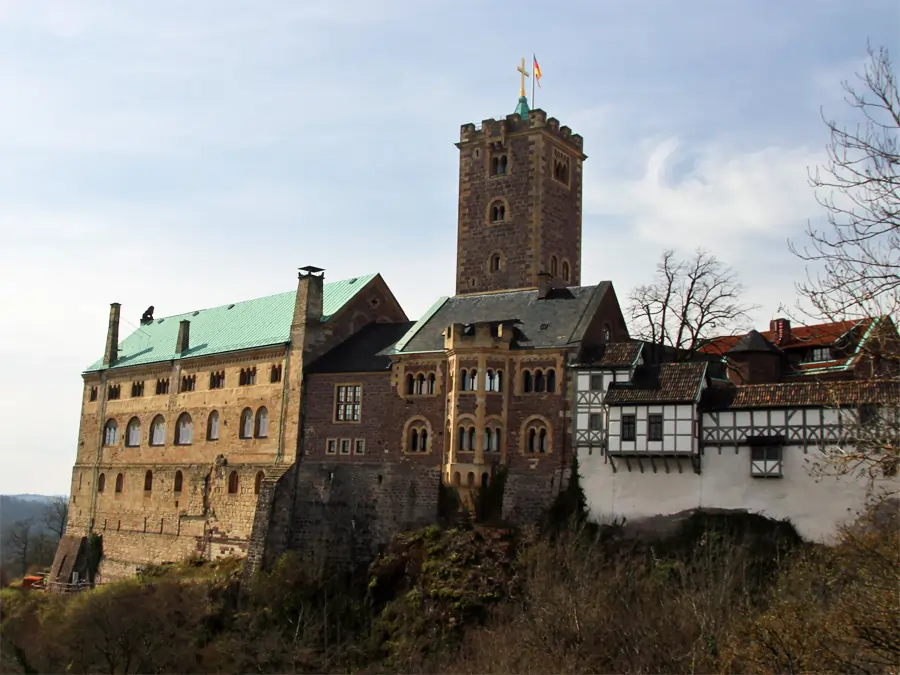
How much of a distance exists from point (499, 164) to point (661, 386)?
19.0 metres

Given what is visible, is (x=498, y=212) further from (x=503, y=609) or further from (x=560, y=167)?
(x=503, y=609)

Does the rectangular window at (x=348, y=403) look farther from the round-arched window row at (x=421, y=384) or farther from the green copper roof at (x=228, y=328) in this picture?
the green copper roof at (x=228, y=328)

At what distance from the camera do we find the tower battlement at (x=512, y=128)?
171ft

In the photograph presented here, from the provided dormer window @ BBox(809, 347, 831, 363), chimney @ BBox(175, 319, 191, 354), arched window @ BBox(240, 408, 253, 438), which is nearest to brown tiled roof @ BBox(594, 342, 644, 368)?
dormer window @ BBox(809, 347, 831, 363)

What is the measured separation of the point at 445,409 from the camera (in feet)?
140

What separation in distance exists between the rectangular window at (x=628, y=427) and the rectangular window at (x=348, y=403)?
1232 cm

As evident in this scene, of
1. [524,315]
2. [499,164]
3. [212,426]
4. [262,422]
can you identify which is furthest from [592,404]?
[212,426]

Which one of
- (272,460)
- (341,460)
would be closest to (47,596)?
(272,460)

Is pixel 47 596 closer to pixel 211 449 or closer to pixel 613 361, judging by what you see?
pixel 211 449

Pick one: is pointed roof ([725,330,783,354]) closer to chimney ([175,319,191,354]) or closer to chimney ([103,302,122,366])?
chimney ([175,319,191,354])

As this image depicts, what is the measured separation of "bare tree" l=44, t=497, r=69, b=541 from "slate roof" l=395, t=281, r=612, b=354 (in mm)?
44031

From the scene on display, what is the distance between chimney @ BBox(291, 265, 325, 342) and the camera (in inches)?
1901

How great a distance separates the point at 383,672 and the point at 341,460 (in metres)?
→ 10.9

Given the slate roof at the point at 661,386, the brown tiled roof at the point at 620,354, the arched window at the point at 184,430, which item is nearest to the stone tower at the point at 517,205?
the brown tiled roof at the point at 620,354
